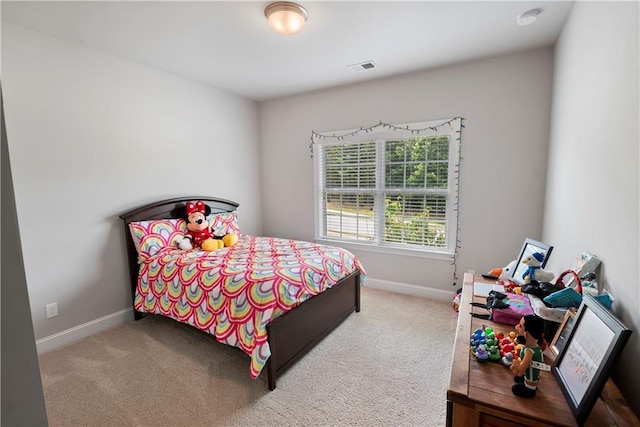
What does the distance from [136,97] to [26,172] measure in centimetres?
115

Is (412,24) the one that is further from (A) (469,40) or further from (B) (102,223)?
(B) (102,223)

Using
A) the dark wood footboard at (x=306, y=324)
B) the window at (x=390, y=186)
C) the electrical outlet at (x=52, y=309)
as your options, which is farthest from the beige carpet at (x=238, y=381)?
the window at (x=390, y=186)

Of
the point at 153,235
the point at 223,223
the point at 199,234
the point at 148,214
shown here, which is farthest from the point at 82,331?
the point at 223,223

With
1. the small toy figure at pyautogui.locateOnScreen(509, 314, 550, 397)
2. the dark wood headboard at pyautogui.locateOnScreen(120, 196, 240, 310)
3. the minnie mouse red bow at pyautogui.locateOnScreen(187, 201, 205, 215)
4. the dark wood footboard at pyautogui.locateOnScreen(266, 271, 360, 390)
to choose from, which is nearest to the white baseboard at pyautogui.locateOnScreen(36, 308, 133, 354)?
the dark wood headboard at pyautogui.locateOnScreen(120, 196, 240, 310)

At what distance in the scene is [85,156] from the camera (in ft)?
8.52

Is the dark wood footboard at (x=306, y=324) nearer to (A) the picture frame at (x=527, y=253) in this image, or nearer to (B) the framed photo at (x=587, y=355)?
(A) the picture frame at (x=527, y=253)

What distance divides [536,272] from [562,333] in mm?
524

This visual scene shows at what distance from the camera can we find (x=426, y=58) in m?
2.84

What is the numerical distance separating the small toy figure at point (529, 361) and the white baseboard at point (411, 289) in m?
2.07

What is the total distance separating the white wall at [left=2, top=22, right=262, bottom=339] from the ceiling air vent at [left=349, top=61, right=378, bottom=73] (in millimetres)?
1805

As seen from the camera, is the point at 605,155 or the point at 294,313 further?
the point at 294,313

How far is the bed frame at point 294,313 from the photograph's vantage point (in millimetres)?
2002

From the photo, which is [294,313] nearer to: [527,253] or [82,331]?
[527,253]

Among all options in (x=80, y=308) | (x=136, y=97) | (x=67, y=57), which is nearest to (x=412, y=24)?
(x=136, y=97)
